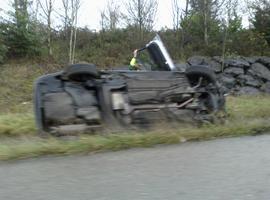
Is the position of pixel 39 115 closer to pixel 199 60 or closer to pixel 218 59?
pixel 199 60

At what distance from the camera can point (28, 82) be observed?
22484 millimetres

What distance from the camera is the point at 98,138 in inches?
285

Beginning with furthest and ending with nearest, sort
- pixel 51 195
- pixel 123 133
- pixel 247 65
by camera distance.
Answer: pixel 247 65 < pixel 123 133 < pixel 51 195

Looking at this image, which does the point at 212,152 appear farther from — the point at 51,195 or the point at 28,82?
the point at 28,82

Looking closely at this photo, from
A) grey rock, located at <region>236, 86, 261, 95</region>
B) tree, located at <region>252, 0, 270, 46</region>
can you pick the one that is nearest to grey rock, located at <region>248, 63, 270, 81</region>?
grey rock, located at <region>236, 86, 261, 95</region>

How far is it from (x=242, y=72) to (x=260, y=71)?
999 mm

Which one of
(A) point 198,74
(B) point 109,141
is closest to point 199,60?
(A) point 198,74

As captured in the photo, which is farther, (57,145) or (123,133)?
(123,133)

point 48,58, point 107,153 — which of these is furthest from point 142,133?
point 48,58

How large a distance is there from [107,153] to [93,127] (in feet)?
4.78

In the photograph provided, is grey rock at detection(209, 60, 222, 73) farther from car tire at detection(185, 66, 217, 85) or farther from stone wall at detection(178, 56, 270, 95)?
car tire at detection(185, 66, 217, 85)

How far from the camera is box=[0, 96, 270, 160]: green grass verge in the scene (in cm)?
651

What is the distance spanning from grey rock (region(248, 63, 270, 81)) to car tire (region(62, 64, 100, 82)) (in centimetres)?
1783

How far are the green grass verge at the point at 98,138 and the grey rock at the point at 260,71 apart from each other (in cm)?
1545
